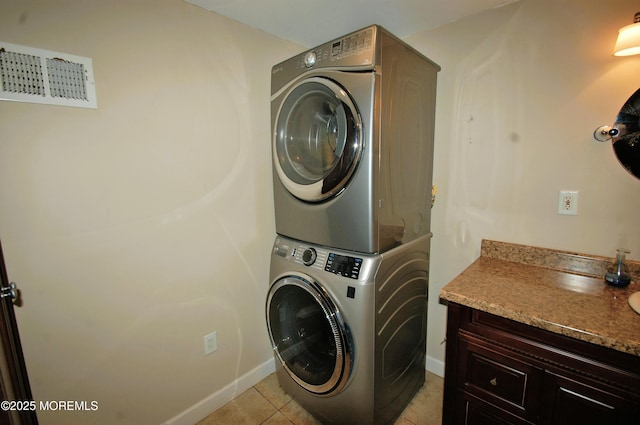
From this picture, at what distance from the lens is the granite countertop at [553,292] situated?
2.84ft

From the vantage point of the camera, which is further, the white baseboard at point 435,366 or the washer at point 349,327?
the white baseboard at point 435,366

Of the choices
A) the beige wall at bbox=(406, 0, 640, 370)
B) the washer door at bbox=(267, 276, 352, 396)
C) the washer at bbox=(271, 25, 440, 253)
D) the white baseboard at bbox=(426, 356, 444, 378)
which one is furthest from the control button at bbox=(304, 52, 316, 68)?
the white baseboard at bbox=(426, 356, 444, 378)

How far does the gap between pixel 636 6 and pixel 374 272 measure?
148cm

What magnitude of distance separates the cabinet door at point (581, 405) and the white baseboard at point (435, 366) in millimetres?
921

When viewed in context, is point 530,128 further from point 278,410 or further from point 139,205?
point 278,410

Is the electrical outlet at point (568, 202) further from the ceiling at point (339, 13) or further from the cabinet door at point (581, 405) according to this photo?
the ceiling at point (339, 13)

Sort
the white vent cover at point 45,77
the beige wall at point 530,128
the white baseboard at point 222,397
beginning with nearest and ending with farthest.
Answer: the white vent cover at point 45,77 < the beige wall at point 530,128 < the white baseboard at point 222,397

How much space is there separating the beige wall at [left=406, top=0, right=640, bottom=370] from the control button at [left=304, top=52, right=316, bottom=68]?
81 centimetres

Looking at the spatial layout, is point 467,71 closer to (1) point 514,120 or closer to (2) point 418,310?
(1) point 514,120

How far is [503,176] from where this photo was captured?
1481 mm

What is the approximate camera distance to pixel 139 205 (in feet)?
4.21

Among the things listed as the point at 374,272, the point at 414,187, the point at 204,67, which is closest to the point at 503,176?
Answer: the point at 414,187

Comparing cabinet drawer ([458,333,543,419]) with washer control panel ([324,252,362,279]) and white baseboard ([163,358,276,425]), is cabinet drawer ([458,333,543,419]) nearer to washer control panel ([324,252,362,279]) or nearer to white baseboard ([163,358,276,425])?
washer control panel ([324,252,362,279])

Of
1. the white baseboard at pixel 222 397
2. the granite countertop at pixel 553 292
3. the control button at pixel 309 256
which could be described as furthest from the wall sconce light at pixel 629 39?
the white baseboard at pixel 222 397
